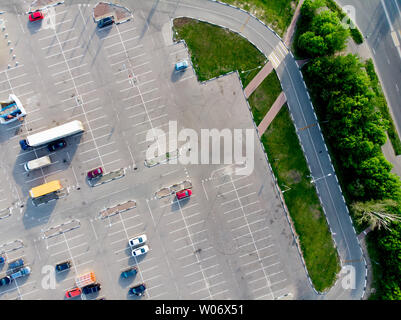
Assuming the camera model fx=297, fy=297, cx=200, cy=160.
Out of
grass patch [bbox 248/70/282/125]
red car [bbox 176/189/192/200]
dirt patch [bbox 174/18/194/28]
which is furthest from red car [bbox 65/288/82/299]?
dirt patch [bbox 174/18/194/28]

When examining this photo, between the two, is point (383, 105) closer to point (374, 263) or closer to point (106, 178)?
point (374, 263)

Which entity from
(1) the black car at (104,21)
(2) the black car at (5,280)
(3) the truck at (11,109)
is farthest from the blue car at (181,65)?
(2) the black car at (5,280)

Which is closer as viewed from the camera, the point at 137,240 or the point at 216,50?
the point at 137,240

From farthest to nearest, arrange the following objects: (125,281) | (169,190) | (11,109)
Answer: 1. (169,190)
2. (125,281)
3. (11,109)

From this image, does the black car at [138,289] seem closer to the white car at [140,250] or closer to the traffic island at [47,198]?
the white car at [140,250]

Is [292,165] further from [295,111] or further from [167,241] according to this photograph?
[167,241]

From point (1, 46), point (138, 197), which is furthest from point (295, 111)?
point (1, 46)

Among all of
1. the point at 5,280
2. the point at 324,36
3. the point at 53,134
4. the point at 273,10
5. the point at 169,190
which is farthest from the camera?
the point at 273,10

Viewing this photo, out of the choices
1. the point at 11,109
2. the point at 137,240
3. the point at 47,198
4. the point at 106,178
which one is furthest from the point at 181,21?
the point at 137,240
